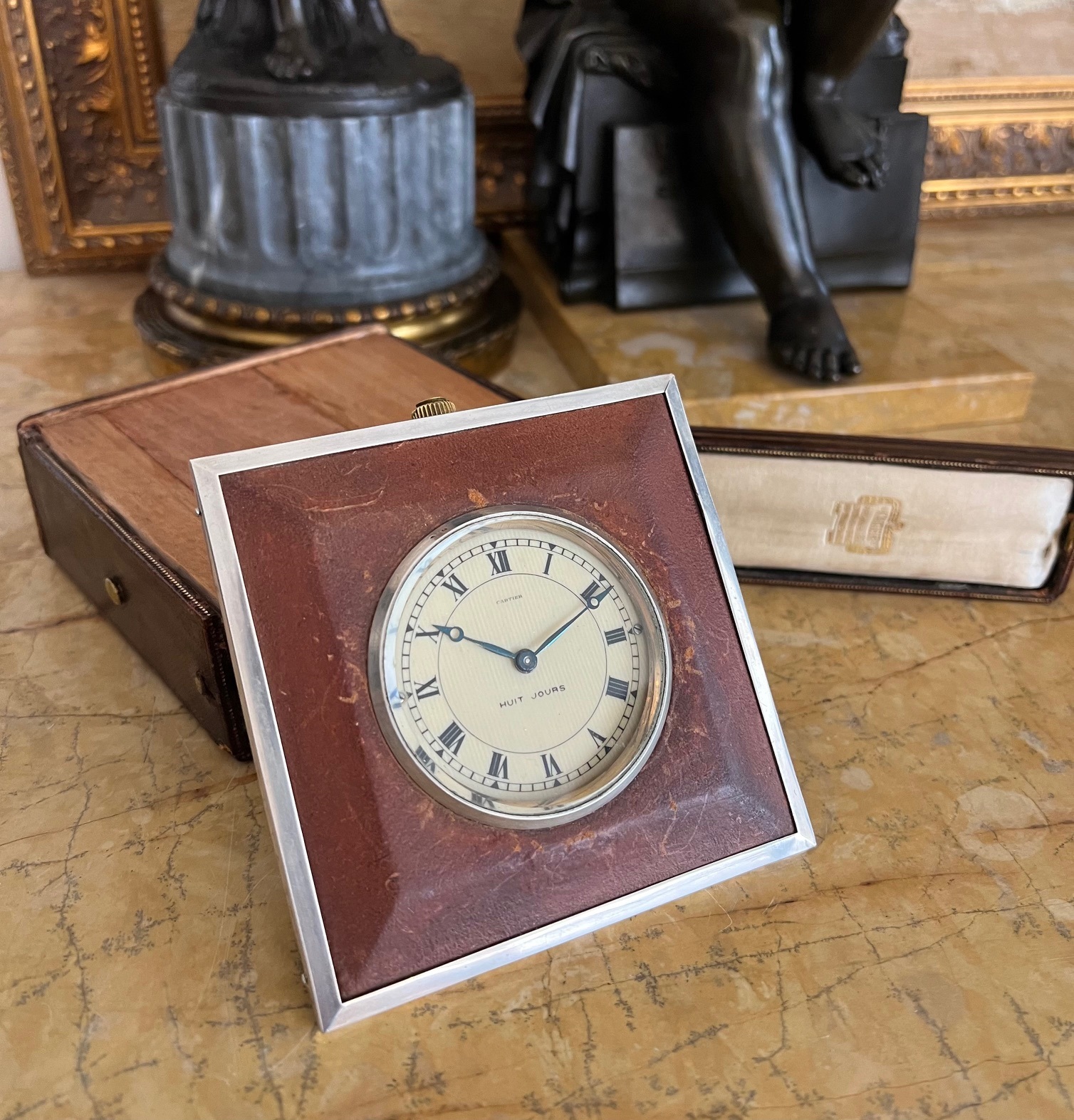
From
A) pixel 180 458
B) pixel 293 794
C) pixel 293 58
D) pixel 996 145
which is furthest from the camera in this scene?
pixel 996 145

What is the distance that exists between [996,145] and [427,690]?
6.19 ft

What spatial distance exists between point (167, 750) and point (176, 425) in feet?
0.98

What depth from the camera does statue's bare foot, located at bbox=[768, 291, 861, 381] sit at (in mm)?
1252

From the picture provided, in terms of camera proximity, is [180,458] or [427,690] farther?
[180,458]

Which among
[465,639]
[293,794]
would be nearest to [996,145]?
[465,639]

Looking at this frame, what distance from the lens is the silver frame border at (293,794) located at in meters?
0.58

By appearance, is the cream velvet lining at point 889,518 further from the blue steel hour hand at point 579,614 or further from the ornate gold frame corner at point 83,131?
the ornate gold frame corner at point 83,131

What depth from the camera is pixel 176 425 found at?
952 mm

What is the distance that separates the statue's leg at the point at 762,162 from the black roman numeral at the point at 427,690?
2.60ft

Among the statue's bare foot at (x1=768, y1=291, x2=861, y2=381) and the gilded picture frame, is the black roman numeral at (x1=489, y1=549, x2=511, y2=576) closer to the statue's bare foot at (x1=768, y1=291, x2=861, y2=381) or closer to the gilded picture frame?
the statue's bare foot at (x1=768, y1=291, x2=861, y2=381)

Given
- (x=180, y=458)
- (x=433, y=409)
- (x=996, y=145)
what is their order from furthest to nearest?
1. (x=996, y=145)
2. (x=180, y=458)
3. (x=433, y=409)

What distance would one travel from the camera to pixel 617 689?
0.67m

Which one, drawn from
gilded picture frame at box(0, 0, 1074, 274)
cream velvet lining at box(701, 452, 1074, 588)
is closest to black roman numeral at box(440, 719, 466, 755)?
cream velvet lining at box(701, 452, 1074, 588)

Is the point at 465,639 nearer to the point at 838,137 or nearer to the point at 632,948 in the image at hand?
the point at 632,948
